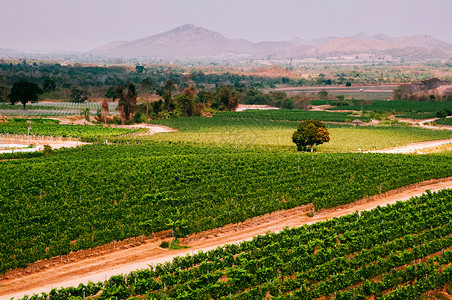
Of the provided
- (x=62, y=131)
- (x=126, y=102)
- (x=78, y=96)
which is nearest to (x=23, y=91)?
(x=126, y=102)

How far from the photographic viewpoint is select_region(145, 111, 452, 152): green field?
6769cm

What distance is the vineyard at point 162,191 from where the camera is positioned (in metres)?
29.4

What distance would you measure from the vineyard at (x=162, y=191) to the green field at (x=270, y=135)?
17578 mm

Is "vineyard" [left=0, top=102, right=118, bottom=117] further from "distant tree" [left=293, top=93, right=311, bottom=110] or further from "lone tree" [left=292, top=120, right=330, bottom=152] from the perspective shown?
"lone tree" [left=292, top=120, right=330, bottom=152]

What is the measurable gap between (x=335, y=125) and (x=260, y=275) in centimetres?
7637

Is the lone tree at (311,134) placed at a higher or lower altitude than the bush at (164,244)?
higher

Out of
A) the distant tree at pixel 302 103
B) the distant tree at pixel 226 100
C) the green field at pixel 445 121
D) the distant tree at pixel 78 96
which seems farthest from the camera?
the distant tree at pixel 302 103

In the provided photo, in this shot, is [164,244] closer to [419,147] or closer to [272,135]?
[419,147]

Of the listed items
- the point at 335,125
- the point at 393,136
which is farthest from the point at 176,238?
the point at 335,125

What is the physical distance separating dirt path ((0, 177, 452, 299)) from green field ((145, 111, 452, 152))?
26549mm

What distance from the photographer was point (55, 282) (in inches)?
990

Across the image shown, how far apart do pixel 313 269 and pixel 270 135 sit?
56.4 meters

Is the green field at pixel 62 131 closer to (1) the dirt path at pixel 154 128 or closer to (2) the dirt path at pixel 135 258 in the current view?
(1) the dirt path at pixel 154 128

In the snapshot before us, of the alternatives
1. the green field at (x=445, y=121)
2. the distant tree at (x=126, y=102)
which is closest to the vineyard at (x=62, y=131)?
the distant tree at (x=126, y=102)
